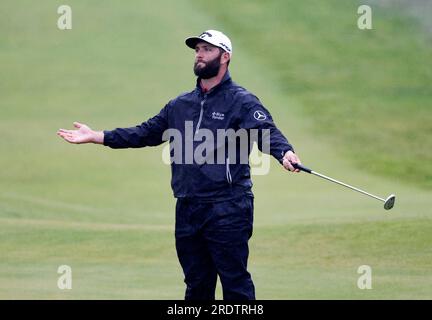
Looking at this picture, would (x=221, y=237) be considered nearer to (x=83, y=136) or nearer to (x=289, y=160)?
(x=289, y=160)

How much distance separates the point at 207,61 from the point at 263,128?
0.66 m

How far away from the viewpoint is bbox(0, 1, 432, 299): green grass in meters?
12.6

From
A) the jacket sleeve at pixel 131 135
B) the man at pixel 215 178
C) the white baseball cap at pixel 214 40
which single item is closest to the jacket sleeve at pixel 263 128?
the man at pixel 215 178

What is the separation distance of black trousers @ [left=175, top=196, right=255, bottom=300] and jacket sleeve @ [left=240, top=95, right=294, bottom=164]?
40cm

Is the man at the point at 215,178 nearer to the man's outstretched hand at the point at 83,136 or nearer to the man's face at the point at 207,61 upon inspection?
the man's face at the point at 207,61

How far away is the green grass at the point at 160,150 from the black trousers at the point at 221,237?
2.53 metres

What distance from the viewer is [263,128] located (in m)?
8.05

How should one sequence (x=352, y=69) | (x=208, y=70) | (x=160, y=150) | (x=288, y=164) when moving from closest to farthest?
(x=288, y=164) < (x=208, y=70) < (x=160, y=150) < (x=352, y=69)

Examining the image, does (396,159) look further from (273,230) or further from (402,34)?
(273,230)

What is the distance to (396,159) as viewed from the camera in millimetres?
22188

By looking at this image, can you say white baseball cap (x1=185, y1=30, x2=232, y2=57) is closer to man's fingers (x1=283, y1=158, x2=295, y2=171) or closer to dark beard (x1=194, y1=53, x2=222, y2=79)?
dark beard (x1=194, y1=53, x2=222, y2=79)

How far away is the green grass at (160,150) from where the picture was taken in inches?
497

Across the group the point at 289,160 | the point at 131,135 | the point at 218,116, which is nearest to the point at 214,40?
the point at 218,116
